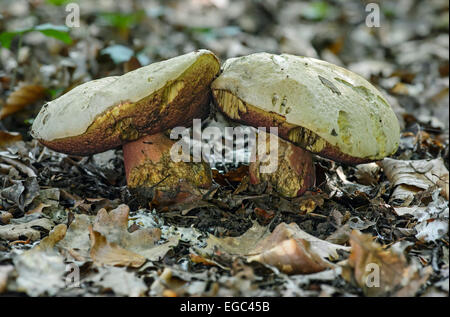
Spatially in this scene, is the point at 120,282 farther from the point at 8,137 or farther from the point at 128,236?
the point at 8,137

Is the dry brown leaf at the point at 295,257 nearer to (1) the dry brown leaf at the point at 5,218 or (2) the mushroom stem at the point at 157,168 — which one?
(2) the mushroom stem at the point at 157,168

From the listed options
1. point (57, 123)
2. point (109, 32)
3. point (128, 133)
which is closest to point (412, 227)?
point (128, 133)

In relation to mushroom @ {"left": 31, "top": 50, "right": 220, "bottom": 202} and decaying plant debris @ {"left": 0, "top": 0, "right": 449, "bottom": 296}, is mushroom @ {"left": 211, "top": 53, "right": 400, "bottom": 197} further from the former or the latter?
decaying plant debris @ {"left": 0, "top": 0, "right": 449, "bottom": 296}

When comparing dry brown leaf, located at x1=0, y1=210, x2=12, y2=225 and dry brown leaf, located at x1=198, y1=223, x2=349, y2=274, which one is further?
dry brown leaf, located at x1=0, y1=210, x2=12, y2=225

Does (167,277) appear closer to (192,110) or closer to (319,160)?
(192,110)

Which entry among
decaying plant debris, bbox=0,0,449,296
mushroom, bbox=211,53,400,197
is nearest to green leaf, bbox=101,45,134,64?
decaying plant debris, bbox=0,0,449,296
